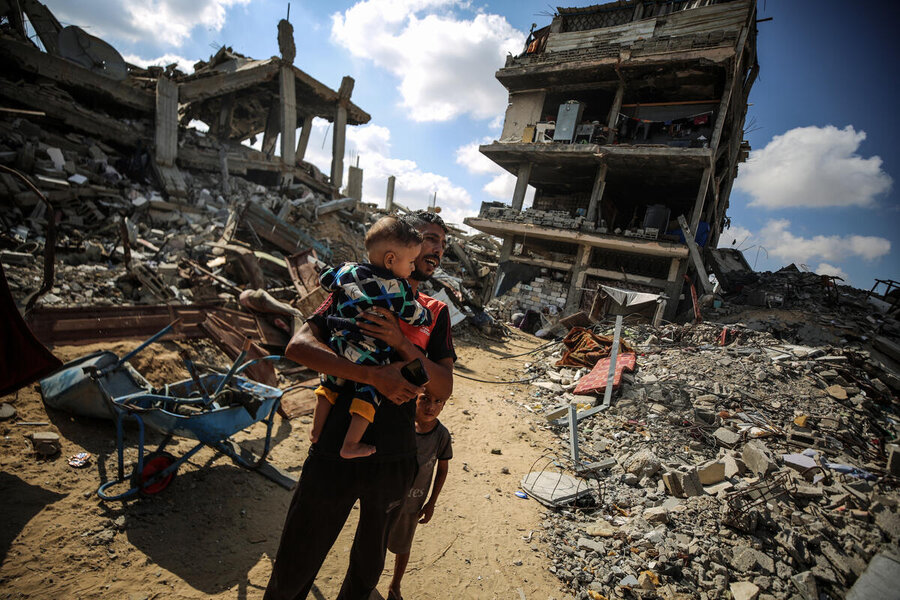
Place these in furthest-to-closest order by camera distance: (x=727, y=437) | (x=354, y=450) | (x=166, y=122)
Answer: (x=166, y=122) < (x=727, y=437) < (x=354, y=450)

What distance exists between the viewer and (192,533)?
2.84 meters

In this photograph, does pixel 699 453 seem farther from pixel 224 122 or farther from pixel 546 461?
pixel 224 122

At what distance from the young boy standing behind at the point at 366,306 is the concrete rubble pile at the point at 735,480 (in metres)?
2.64

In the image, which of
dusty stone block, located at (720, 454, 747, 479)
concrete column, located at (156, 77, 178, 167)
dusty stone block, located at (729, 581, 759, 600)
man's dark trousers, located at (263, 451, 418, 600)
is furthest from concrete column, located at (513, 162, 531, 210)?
man's dark trousers, located at (263, 451, 418, 600)

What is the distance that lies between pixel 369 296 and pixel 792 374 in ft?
27.5

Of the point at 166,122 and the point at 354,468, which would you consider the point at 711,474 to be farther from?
the point at 166,122

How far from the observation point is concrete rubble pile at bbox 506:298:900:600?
3.00m

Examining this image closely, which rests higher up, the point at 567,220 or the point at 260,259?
the point at 567,220

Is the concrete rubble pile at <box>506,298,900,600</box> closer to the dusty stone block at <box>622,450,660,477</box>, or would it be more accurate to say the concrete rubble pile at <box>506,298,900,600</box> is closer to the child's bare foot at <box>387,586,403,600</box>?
the dusty stone block at <box>622,450,660,477</box>

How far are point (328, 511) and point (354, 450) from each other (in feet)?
0.95

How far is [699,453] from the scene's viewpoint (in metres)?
4.74

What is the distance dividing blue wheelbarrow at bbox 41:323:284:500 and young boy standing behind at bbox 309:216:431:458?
2119 millimetres

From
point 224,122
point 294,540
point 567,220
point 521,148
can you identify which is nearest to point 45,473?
point 294,540

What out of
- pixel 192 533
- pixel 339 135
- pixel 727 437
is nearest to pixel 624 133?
pixel 339 135
